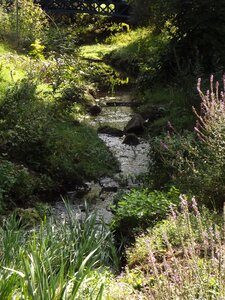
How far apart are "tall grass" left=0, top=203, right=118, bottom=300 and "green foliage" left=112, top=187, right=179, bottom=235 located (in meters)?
0.23

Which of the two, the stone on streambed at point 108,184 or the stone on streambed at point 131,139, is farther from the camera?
the stone on streambed at point 131,139

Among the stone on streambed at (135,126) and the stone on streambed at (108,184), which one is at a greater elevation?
the stone on streambed at (135,126)

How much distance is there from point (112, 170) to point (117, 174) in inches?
6.3

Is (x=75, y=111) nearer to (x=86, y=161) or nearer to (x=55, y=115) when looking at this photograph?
(x=55, y=115)

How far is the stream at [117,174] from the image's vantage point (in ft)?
24.8

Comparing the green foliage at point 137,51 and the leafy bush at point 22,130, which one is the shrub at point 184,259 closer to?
the leafy bush at point 22,130

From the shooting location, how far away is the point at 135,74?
18.4 meters

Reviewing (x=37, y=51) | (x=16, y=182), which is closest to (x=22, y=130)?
(x=16, y=182)

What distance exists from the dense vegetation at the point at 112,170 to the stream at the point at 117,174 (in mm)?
285

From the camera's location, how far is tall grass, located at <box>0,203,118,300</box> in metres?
3.44

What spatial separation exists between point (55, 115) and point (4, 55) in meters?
3.04

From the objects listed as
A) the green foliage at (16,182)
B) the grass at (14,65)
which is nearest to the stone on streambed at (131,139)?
the grass at (14,65)

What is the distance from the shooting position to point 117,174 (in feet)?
29.6

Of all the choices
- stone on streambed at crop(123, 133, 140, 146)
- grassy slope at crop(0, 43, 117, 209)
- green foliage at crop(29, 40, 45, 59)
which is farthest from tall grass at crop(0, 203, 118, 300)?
green foliage at crop(29, 40, 45, 59)
